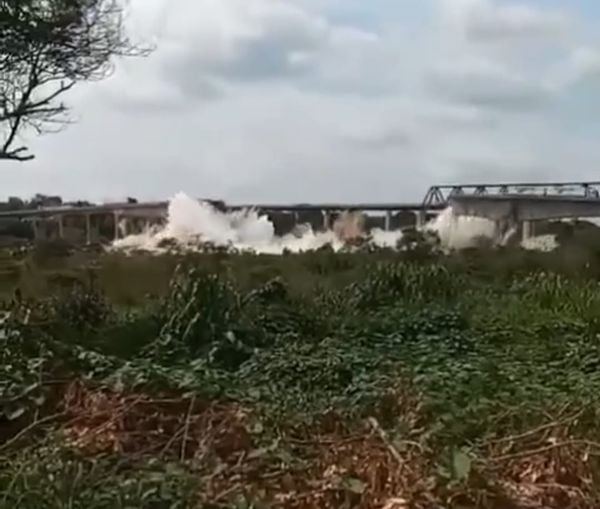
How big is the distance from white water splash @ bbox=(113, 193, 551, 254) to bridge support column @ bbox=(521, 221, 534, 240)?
223 mm

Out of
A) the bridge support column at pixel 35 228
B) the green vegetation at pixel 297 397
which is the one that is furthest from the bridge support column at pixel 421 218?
the green vegetation at pixel 297 397

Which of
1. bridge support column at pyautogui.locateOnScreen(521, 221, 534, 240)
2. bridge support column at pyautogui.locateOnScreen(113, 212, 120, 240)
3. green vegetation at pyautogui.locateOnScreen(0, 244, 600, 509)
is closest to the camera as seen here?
green vegetation at pyautogui.locateOnScreen(0, 244, 600, 509)

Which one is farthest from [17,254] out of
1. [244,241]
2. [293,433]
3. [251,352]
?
[293,433]

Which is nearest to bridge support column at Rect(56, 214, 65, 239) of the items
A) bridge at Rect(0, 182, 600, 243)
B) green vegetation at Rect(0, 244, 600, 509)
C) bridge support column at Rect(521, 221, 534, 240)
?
bridge at Rect(0, 182, 600, 243)

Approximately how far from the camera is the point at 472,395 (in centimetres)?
389

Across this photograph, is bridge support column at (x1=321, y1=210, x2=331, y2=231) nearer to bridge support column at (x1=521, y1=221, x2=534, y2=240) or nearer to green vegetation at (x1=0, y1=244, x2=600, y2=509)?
bridge support column at (x1=521, y1=221, x2=534, y2=240)

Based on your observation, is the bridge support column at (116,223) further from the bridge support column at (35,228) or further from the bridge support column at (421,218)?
the bridge support column at (421,218)

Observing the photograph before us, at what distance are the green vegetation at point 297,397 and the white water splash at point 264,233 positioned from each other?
3.91 meters

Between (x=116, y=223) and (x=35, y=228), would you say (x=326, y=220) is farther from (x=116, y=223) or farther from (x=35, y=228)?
(x=35, y=228)

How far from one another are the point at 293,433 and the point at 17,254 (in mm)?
7220

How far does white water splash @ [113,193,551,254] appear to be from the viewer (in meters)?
11.6

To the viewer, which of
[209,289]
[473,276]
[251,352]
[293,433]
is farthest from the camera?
[473,276]

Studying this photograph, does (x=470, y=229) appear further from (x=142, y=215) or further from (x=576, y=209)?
(x=142, y=215)

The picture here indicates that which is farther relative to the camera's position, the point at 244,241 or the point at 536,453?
the point at 244,241
